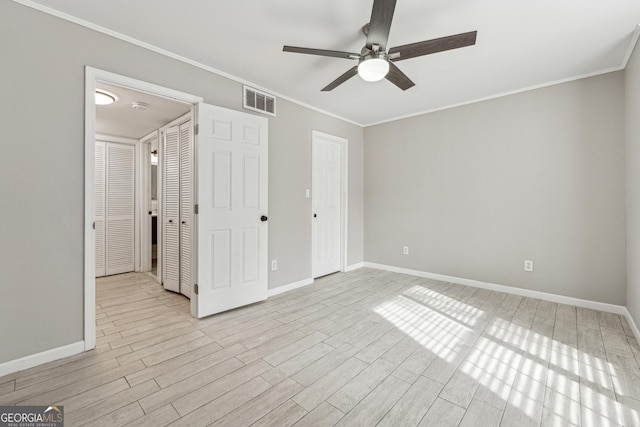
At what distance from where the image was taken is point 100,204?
178 inches

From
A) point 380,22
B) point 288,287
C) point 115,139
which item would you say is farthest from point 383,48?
point 115,139

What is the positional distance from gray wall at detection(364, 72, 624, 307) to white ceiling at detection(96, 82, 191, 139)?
331 centimetres

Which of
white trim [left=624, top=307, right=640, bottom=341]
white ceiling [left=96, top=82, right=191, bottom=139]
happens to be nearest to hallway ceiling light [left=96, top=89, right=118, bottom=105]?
white ceiling [left=96, top=82, right=191, bottom=139]

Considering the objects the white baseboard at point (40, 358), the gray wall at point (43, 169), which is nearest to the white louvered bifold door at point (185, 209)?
the gray wall at point (43, 169)

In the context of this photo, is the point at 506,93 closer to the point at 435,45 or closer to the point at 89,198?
the point at 435,45

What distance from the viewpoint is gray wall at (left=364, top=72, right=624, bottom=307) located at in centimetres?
296

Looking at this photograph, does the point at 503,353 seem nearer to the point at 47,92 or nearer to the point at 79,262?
the point at 79,262

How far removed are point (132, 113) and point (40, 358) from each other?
2.91 m

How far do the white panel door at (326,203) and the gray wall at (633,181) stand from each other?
3.29m

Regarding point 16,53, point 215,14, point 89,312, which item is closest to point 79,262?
point 89,312

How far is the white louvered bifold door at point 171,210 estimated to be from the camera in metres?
3.70

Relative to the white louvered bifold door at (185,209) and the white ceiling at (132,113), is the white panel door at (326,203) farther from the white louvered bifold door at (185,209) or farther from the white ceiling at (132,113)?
the white ceiling at (132,113)

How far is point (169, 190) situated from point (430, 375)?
148 inches

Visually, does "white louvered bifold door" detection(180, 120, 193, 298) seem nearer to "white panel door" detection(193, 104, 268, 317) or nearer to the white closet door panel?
the white closet door panel
